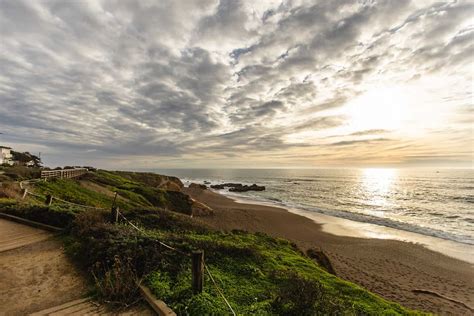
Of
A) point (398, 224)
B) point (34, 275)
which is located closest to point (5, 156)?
point (34, 275)

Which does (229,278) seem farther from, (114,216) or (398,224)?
(398,224)

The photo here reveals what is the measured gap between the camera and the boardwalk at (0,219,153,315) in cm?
589

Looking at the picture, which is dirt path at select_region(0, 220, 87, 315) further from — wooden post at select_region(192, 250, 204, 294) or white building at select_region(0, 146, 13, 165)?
white building at select_region(0, 146, 13, 165)

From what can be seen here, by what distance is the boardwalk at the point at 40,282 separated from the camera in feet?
19.3

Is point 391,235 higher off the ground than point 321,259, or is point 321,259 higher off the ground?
point 321,259

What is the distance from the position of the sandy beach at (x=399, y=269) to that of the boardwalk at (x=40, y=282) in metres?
12.0

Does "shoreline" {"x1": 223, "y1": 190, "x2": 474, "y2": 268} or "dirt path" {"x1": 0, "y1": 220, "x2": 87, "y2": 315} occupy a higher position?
"dirt path" {"x1": 0, "y1": 220, "x2": 87, "y2": 315}

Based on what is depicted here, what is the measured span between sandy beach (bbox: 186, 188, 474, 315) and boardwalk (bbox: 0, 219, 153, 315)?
12.0 metres

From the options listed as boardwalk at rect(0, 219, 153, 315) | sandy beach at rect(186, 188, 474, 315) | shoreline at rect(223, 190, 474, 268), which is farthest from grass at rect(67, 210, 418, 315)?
shoreline at rect(223, 190, 474, 268)

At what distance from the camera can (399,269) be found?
52.1 ft

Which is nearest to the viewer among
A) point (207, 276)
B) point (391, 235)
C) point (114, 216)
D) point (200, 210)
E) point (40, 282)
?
point (40, 282)

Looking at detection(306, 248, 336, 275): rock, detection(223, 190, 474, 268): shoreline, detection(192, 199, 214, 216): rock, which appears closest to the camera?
detection(306, 248, 336, 275): rock

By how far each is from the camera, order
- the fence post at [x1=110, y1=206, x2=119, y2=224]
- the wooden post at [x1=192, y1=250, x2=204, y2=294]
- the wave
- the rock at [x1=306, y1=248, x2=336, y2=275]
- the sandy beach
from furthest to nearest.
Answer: the wave, the rock at [x1=306, y1=248, x2=336, y2=275], the sandy beach, the fence post at [x1=110, y1=206, x2=119, y2=224], the wooden post at [x1=192, y1=250, x2=204, y2=294]

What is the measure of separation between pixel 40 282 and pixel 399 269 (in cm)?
1781
